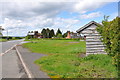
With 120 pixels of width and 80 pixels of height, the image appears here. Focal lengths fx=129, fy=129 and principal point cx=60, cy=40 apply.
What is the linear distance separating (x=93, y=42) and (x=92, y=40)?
0.18 m

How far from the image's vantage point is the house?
34.4ft

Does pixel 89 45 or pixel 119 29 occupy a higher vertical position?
pixel 119 29

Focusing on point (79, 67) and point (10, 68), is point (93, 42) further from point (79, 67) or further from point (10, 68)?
point (10, 68)

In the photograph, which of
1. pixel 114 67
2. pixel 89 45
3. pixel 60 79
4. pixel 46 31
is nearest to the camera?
pixel 60 79

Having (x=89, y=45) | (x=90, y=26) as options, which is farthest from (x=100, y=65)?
(x=90, y=26)

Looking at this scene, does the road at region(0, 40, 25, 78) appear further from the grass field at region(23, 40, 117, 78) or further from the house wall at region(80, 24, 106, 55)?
the house wall at region(80, 24, 106, 55)

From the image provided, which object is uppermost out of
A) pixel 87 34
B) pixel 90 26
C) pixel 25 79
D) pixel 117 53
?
pixel 90 26

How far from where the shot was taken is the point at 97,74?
5.72 meters

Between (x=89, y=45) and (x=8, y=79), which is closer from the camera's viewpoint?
(x=8, y=79)

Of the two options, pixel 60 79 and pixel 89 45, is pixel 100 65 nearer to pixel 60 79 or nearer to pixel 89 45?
pixel 60 79

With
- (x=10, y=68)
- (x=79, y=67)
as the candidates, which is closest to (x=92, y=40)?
(x=79, y=67)

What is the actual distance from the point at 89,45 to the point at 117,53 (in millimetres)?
4925

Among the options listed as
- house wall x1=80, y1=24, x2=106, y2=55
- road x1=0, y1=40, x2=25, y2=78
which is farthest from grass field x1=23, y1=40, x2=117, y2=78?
road x1=0, y1=40, x2=25, y2=78

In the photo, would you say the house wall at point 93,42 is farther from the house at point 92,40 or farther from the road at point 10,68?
the road at point 10,68
